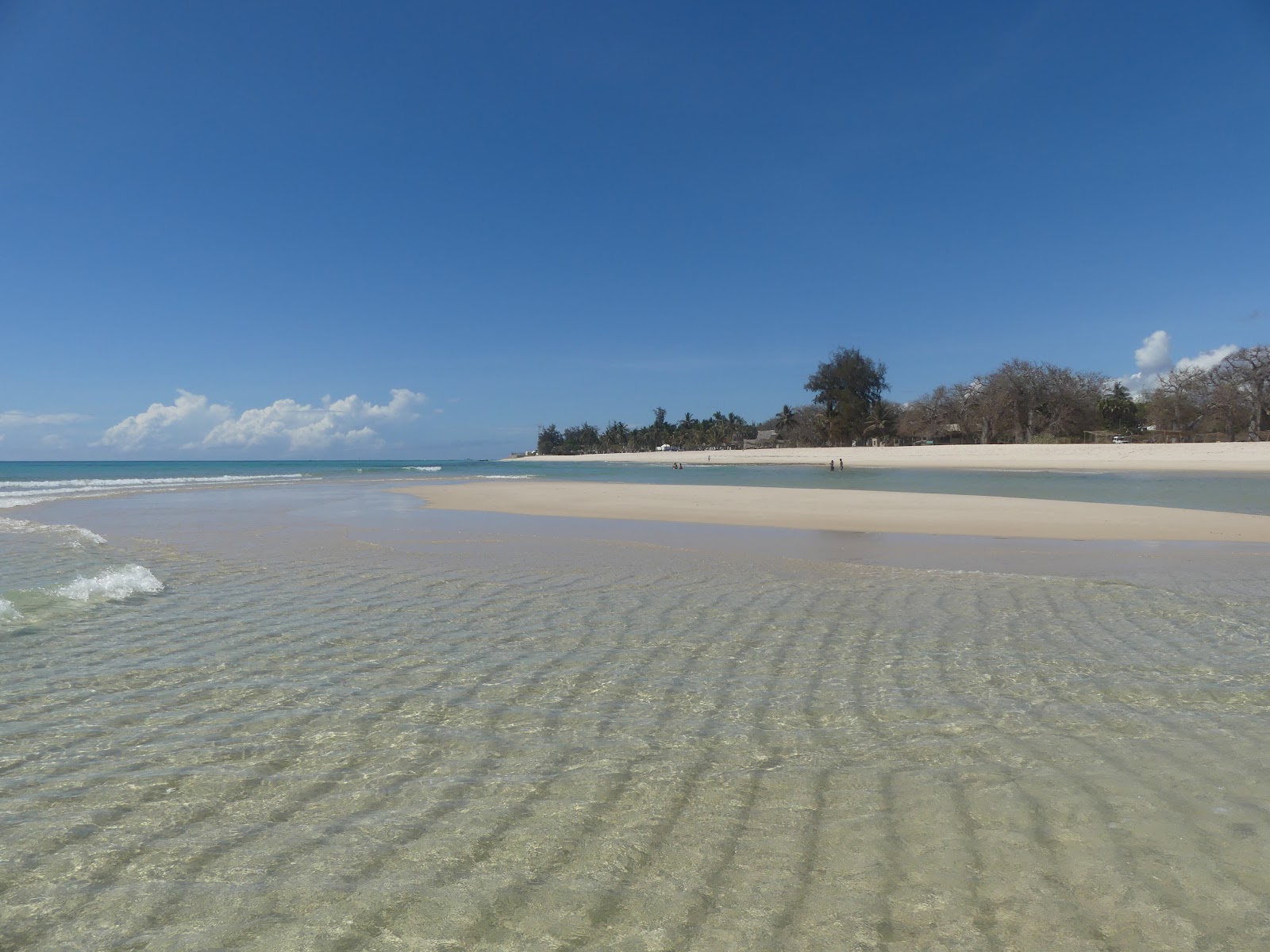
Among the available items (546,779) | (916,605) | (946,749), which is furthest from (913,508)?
(546,779)

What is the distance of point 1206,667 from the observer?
5.98 m

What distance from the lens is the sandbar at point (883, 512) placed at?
628 inches

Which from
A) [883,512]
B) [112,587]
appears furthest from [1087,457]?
[112,587]

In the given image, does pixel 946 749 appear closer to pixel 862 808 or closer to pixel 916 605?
pixel 862 808

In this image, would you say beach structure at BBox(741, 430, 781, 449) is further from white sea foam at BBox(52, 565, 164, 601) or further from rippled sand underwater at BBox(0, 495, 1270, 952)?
rippled sand underwater at BBox(0, 495, 1270, 952)

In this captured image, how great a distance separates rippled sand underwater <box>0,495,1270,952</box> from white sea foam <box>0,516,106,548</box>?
8657 millimetres

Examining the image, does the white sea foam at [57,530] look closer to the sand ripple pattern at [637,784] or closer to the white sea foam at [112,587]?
the white sea foam at [112,587]

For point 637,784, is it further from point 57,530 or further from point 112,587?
point 57,530

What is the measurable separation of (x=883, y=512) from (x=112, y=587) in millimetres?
18265

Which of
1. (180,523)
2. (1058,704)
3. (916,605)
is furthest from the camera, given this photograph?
(180,523)

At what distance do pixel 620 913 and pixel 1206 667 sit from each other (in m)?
5.73

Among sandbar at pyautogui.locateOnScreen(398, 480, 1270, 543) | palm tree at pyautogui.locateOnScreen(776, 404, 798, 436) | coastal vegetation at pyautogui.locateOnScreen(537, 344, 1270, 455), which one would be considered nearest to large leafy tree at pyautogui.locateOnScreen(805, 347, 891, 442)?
coastal vegetation at pyautogui.locateOnScreen(537, 344, 1270, 455)

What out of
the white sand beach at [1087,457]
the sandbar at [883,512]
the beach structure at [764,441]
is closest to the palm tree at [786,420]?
the beach structure at [764,441]

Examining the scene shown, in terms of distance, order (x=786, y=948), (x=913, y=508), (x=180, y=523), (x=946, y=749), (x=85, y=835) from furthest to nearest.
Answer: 1. (x=913, y=508)
2. (x=180, y=523)
3. (x=946, y=749)
4. (x=85, y=835)
5. (x=786, y=948)
